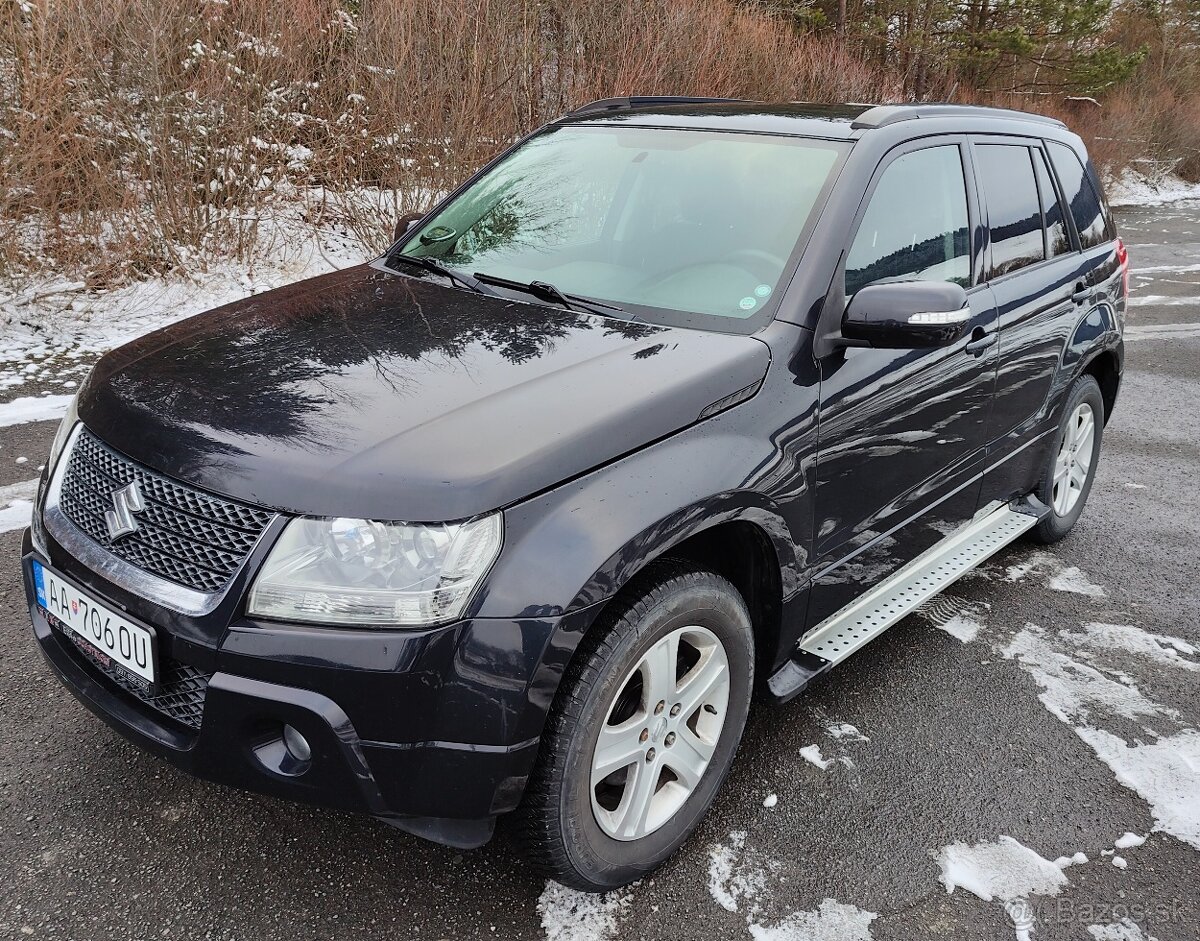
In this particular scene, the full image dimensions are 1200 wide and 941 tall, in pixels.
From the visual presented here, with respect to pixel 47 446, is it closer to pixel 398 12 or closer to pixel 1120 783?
pixel 1120 783

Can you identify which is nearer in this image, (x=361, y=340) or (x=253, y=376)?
(x=253, y=376)

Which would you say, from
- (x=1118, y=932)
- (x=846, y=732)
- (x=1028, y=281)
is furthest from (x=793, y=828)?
(x=1028, y=281)

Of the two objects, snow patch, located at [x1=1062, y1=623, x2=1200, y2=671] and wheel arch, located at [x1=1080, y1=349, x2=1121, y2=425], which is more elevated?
wheel arch, located at [x1=1080, y1=349, x2=1121, y2=425]

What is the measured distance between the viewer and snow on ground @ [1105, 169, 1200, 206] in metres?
22.9

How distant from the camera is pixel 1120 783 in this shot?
2744mm

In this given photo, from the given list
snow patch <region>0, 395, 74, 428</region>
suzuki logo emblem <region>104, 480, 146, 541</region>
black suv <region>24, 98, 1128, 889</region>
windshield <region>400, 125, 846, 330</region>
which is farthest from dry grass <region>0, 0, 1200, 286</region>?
suzuki logo emblem <region>104, 480, 146, 541</region>

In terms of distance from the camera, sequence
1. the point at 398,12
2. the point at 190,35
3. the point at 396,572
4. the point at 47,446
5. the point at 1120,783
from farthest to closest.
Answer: the point at 398,12 → the point at 190,35 → the point at 47,446 → the point at 1120,783 → the point at 396,572

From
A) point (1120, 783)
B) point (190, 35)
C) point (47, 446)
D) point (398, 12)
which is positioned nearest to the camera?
point (1120, 783)

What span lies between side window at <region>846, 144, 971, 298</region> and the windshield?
179 mm

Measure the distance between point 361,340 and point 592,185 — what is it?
3.66 feet

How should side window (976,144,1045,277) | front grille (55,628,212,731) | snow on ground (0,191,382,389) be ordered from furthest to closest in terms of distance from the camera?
snow on ground (0,191,382,389), side window (976,144,1045,277), front grille (55,628,212,731)

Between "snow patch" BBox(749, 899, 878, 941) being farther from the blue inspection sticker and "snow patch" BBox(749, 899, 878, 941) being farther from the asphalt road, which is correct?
the blue inspection sticker

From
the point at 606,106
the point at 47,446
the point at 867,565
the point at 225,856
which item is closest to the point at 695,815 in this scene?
the point at 867,565

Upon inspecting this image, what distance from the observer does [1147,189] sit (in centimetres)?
2441
